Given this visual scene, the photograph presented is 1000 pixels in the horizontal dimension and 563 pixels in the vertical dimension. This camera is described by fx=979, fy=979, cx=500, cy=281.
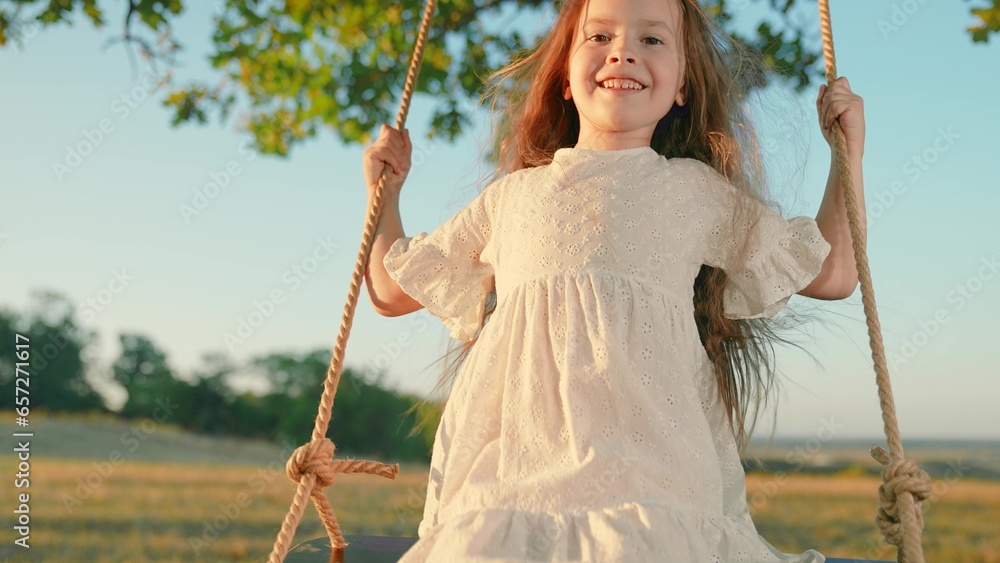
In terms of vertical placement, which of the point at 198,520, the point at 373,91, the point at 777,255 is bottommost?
the point at 198,520

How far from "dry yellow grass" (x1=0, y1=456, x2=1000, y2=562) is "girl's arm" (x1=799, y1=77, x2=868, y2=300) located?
9.65 feet

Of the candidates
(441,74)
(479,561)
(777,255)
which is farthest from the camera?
(441,74)

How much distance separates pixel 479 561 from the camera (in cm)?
123

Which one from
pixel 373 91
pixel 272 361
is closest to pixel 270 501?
pixel 272 361

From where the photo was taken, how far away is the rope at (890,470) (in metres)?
1.32

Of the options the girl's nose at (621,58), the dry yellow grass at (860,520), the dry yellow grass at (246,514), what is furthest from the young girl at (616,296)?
the dry yellow grass at (860,520)

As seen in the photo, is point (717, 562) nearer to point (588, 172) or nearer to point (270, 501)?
point (588, 172)

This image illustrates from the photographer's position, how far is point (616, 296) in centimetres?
143

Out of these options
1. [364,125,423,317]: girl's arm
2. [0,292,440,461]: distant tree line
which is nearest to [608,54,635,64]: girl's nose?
[364,125,423,317]: girl's arm

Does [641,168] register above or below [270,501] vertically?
above

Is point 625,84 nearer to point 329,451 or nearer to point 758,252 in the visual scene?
point 758,252

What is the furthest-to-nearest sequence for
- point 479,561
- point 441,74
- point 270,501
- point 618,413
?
point 270,501
point 441,74
point 618,413
point 479,561

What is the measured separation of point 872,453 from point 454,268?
0.73 metres

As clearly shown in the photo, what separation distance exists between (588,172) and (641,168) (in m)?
0.08
